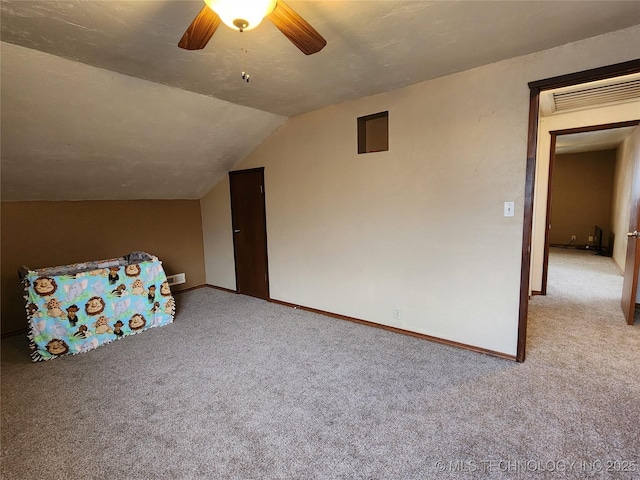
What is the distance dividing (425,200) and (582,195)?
7441 mm

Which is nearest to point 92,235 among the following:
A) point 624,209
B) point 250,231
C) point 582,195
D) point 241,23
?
point 250,231

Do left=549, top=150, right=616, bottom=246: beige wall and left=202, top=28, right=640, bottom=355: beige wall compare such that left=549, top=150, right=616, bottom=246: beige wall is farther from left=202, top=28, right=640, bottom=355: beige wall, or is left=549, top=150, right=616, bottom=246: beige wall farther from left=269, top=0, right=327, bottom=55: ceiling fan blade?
left=269, top=0, right=327, bottom=55: ceiling fan blade

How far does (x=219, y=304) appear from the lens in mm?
4277

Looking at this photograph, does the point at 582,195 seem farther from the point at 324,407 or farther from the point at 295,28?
the point at 295,28

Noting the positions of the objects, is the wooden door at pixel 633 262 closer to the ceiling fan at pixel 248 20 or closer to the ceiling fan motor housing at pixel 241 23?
the ceiling fan at pixel 248 20

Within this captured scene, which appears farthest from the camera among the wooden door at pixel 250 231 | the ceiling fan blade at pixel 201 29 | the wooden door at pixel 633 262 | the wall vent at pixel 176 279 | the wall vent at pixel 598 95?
the wall vent at pixel 176 279

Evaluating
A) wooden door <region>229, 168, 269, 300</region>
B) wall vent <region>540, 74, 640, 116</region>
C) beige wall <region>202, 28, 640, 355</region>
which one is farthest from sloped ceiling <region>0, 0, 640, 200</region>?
wall vent <region>540, 74, 640, 116</region>

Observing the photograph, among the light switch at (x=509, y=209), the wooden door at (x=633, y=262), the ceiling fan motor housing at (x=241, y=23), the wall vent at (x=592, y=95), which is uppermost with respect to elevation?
the wall vent at (x=592, y=95)

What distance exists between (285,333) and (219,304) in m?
1.44

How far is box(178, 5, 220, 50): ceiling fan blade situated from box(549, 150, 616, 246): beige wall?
8348 millimetres

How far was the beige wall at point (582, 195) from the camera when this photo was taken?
24.4 feet

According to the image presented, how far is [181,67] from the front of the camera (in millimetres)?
2354

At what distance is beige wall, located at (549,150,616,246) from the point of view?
744 centimetres

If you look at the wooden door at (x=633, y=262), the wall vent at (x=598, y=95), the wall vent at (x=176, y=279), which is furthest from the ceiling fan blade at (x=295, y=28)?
the wall vent at (x=176, y=279)
